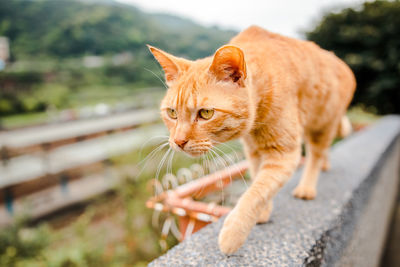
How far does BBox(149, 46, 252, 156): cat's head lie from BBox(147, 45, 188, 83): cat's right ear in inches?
1.2

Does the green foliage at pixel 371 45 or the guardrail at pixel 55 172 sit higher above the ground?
the green foliage at pixel 371 45

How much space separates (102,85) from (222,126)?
1932 centimetres

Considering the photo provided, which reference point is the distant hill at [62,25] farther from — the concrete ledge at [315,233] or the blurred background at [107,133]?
the concrete ledge at [315,233]

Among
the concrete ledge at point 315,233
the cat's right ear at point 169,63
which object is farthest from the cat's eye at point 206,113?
the concrete ledge at point 315,233

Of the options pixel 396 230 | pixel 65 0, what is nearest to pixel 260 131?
pixel 396 230

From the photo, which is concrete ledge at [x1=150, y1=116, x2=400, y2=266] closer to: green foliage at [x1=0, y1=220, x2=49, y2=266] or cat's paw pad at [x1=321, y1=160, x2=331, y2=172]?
cat's paw pad at [x1=321, y1=160, x2=331, y2=172]

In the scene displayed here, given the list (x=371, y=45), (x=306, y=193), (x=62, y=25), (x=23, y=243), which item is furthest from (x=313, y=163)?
(x=62, y=25)

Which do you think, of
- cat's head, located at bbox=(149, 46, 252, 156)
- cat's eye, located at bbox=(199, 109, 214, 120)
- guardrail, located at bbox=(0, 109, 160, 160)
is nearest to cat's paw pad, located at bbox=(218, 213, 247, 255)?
cat's head, located at bbox=(149, 46, 252, 156)

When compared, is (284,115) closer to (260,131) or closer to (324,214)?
(260,131)

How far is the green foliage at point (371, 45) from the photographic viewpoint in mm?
6491

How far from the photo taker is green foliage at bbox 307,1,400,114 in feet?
21.3

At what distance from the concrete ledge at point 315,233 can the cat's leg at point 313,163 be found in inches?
2.5

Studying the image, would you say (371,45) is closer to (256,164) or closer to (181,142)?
(256,164)

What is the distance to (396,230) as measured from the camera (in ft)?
11.6
